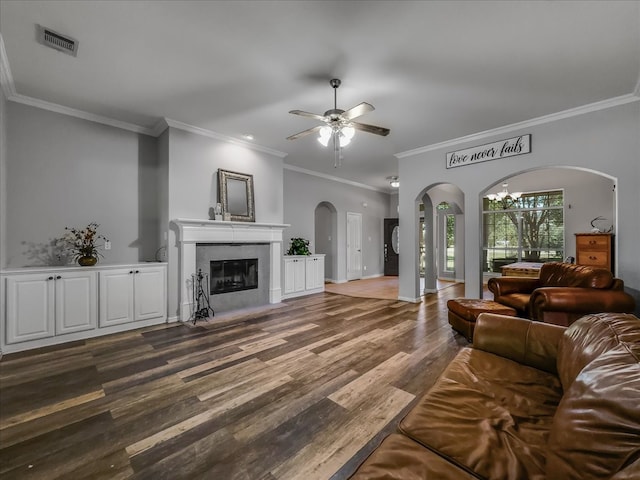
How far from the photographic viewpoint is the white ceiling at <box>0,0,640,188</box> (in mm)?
2145

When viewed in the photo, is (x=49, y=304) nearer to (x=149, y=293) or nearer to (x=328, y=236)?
(x=149, y=293)

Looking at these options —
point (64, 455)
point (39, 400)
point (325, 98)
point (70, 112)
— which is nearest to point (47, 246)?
point (70, 112)

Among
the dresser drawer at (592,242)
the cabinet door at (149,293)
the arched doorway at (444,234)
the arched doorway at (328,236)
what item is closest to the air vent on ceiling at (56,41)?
the cabinet door at (149,293)

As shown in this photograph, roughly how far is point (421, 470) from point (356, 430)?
958 mm

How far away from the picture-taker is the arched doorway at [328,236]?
804 cm

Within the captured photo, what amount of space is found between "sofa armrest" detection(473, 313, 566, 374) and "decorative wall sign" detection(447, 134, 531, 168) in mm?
3301

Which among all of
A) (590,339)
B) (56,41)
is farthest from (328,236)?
(590,339)

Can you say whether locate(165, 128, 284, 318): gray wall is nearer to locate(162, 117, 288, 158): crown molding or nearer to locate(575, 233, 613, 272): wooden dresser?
locate(162, 117, 288, 158): crown molding

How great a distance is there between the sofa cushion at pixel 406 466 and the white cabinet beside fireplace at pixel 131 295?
389 cm

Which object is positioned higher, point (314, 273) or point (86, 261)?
point (86, 261)

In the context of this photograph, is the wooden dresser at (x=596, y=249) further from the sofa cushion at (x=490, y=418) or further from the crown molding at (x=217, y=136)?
the crown molding at (x=217, y=136)

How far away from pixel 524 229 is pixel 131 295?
901 cm

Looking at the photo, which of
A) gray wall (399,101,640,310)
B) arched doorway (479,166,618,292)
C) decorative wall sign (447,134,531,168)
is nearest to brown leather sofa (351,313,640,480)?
gray wall (399,101,640,310)

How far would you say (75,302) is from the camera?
11.0ft
